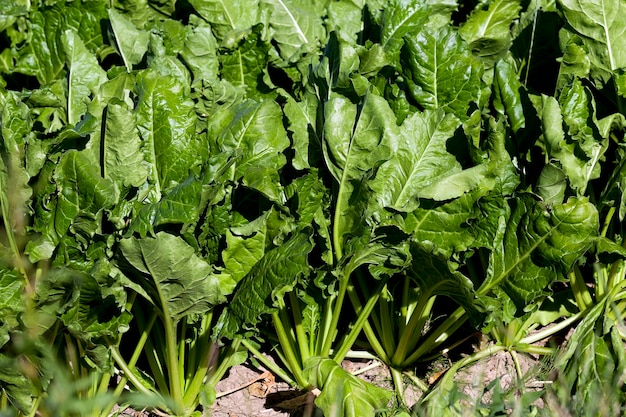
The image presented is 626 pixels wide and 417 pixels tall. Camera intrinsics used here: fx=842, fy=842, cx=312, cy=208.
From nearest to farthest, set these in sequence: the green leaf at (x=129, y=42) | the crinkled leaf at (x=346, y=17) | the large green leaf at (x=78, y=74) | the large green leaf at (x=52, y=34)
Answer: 1. the large green leaf at (x=78, y=74)
2. the green leaf at (x=129, y=42)
3. the crinkled leaf at (x=346, y=17)
4. the large green leaf at (x=52, y=34)

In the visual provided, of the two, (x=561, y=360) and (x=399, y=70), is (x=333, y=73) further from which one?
(x=561, y=360)

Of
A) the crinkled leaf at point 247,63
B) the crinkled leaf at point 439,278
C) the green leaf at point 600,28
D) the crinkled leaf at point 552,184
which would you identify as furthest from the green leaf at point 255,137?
the green leaf at point 600,28

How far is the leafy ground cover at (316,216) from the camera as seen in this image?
2592mm

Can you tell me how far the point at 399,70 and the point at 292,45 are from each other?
663mm

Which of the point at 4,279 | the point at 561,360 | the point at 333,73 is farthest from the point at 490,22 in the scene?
the point at 4,279

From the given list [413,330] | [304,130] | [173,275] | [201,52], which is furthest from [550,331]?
[201,52]

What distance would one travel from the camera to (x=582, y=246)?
2.67 m

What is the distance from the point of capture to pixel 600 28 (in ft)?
11.0

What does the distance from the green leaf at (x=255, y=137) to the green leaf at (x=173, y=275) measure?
17.3 inches

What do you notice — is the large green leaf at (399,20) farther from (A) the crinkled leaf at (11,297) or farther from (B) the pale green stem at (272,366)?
(A) the crinkled leaf at (11,297)

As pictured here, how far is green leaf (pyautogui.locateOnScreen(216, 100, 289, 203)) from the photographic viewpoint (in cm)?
292

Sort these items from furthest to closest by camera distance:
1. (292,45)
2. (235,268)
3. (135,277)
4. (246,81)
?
(292,45), (246,81), (235,268), (135,277)

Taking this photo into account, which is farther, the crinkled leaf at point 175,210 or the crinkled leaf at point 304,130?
the crinkled leaf at point 304,130

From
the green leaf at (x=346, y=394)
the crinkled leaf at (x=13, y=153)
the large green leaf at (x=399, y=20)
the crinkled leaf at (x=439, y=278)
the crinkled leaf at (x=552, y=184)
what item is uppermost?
the large green leaf at (x=399, y=20)
